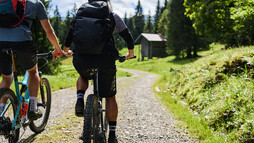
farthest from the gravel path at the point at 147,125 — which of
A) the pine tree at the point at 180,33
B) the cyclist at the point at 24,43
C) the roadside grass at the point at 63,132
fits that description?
the pine tree at the point at 180,33

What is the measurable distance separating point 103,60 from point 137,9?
105 meters

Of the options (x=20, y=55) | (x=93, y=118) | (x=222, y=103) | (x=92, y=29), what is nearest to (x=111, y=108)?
(x=93, y=118)

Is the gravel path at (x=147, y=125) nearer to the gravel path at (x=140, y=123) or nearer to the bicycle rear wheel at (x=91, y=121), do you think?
the gravel path at (x=140, y=123)

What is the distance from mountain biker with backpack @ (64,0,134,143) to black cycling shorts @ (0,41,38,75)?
574 millimetres

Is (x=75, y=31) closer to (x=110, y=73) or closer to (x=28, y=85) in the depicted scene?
(x=110, y=73)

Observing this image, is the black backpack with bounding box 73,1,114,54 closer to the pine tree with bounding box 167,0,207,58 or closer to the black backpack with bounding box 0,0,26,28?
the black backpack with bounding box 0,0,26,28

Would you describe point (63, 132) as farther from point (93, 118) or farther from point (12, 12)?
point (12, 12)

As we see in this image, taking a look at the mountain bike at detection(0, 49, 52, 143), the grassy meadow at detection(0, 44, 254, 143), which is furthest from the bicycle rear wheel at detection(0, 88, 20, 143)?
the grassy meadow at detection(0, 44, 254, 143)

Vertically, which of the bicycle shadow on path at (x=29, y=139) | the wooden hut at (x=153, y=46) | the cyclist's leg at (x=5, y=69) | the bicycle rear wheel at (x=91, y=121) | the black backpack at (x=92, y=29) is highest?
the wooden hut at (x=153, y=46)

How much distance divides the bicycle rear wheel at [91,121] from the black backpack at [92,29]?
60 centimetres

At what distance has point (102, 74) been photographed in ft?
8.01

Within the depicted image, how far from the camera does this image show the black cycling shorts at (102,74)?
93.2 inches

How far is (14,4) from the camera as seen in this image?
2363 millimetres

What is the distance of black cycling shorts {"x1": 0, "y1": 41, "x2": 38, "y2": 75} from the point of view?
2438 mm
